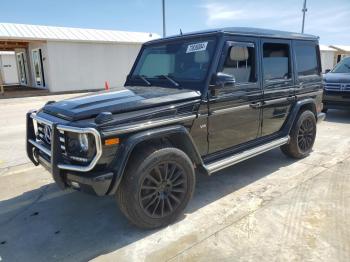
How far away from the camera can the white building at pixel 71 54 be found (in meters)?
18.4

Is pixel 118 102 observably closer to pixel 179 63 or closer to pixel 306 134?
pixel 179 63

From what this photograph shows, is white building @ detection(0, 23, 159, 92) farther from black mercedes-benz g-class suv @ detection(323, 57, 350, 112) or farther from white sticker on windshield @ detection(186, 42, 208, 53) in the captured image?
white sticker on windshield @ detection(186, 42, 208, 53)

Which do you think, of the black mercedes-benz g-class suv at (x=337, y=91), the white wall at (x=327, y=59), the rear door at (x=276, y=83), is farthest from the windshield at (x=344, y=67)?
the white wall at (x=327, y=59)

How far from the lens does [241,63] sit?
4.01m

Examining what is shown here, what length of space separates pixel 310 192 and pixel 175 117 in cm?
209

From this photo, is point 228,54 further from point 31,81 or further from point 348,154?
point 31,81

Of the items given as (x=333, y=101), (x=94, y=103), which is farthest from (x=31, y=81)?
(x=94, y=103)

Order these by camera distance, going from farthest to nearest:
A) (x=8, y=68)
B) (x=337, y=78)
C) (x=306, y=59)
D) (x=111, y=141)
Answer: (x=8, y=68) → (x=337, y=78) → (x=306, y=59) → (x=111, y=141)

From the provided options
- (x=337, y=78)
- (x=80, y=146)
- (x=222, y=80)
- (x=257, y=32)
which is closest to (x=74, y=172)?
(x=80, y=146)

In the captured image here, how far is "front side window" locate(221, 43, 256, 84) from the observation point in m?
3.80

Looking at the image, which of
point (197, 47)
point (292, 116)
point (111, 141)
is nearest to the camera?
point (111, 141)

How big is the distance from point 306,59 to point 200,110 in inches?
109

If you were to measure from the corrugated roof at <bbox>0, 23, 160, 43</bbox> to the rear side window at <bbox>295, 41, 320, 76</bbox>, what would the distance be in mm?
15980

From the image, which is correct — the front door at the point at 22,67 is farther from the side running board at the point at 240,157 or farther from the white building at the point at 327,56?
the white building at the point at 327,56
